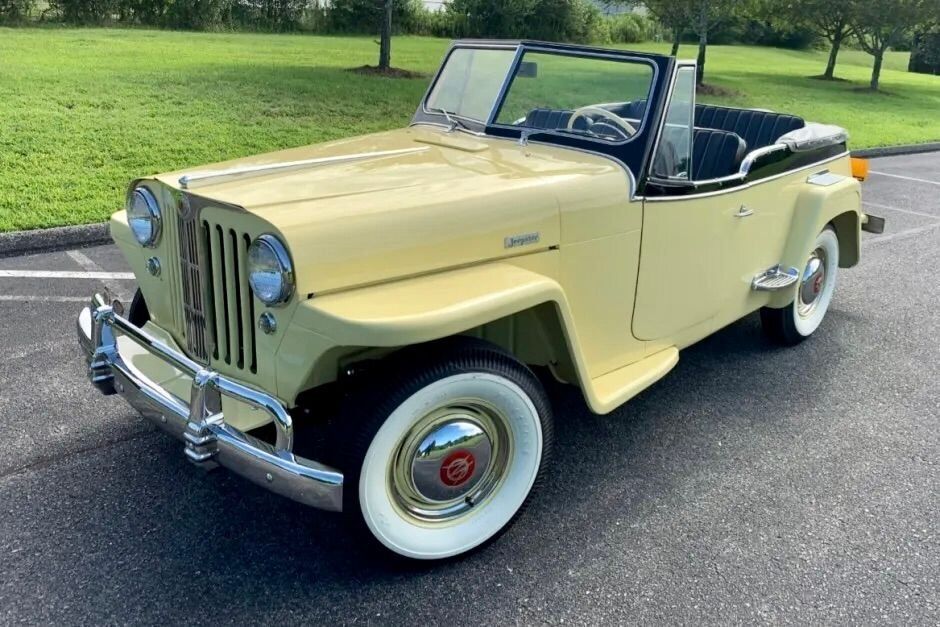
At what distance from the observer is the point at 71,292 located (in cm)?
456

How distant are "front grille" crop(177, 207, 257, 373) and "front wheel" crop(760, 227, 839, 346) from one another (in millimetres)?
2861

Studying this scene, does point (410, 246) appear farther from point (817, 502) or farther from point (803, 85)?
point (803, 85)

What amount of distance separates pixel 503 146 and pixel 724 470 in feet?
5.20

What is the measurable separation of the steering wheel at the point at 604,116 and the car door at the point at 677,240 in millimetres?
152

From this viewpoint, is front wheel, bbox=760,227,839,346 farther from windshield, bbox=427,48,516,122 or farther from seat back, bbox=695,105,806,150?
windshield, bbox=427,48,516,122

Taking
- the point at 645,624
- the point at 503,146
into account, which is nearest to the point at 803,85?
the point at 503,146

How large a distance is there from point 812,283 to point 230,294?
3340 millimetres

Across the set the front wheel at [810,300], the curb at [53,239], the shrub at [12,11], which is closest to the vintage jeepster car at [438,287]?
the front wheel at [810,300]

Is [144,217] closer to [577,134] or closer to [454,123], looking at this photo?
[454,123]

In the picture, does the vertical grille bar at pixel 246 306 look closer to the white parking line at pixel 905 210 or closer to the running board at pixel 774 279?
the running board at pixel 774 279

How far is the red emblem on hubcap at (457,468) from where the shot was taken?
7.97 ft

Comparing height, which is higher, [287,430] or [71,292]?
[287,430]

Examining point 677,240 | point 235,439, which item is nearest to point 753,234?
point 677,240

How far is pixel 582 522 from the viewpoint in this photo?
2.71 meters
